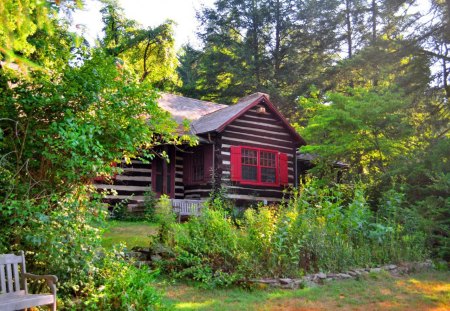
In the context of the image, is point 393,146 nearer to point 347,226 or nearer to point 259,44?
point 347,226

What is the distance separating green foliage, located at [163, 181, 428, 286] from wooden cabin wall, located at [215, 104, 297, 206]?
714cm

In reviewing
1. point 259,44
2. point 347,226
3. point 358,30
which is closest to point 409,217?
point 347,226

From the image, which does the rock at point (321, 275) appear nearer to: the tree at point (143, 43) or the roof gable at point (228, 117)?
the roof gable at point (228, 117)

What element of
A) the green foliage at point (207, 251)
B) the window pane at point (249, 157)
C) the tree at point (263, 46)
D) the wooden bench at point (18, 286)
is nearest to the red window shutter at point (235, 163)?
the window pane at point (249, 157)

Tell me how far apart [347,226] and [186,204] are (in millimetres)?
6460

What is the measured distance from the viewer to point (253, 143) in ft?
61.7

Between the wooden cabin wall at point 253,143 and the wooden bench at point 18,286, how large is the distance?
12253 mm

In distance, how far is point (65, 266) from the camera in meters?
5.88

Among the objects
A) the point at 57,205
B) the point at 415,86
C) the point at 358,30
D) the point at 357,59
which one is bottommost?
the point at 57,205

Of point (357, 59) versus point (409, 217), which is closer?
point (409, 217)

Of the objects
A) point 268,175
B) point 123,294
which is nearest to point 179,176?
point 268,175

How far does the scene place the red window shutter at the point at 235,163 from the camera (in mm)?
17859

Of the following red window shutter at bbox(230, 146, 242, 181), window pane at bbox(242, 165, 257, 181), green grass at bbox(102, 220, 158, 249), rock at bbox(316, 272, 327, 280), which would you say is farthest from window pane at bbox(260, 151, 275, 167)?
rock at bbox(316, 272, 327, 280)

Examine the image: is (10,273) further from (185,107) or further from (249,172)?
(185,107)
